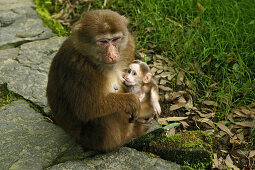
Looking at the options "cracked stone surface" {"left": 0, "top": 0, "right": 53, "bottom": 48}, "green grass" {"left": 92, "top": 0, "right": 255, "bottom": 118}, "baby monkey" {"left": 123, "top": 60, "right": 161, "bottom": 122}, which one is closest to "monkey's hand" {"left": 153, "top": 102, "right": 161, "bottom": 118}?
"baby monkey" {"left": 123, "top": 60, "right": 161, "bottom": 122}

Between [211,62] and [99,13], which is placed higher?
[99,13]

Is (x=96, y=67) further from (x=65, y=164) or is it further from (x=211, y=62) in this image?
(x=211, y=62)

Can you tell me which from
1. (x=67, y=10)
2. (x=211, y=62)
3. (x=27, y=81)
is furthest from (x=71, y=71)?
(x=67, y=10)

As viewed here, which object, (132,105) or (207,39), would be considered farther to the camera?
(207,39)

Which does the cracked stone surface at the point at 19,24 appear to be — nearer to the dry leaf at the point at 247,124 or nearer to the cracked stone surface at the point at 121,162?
the cracked stone surface at the point at 121,162

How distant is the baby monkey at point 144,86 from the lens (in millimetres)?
3777

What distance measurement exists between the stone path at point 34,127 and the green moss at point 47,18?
204mm

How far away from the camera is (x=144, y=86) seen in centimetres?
390

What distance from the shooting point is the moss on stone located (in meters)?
3.38

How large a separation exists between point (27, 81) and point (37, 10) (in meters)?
2.33

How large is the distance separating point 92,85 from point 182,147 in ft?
4.04

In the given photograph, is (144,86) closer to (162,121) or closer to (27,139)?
(162,121)

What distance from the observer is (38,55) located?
4965mm

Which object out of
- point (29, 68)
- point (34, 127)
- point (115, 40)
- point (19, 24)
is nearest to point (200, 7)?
point (115, 40)
